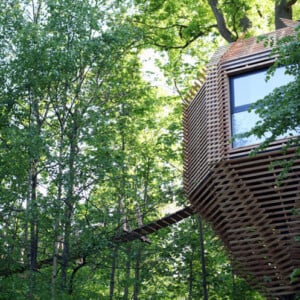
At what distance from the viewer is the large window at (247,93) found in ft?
37.0

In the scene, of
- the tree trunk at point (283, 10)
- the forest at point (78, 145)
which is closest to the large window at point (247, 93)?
the forest at point (78, 145)

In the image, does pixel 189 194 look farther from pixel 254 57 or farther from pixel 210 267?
pixel 210 267

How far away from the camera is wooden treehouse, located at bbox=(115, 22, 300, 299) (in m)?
11.0

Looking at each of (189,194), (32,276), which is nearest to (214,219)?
(189,194)

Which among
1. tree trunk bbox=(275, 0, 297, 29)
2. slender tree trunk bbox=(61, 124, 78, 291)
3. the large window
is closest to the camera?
the large window

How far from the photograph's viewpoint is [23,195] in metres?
12.6

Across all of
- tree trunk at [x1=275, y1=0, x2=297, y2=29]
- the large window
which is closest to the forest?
tree trunk at [x1=275, y1=0, x2=297, y2=29]

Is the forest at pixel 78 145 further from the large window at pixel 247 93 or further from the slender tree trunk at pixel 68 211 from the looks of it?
the large window at pixel 247 93

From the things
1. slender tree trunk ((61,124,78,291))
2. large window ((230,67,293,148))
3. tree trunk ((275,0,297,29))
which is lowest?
slender tree trunk ((61,124,78,291))

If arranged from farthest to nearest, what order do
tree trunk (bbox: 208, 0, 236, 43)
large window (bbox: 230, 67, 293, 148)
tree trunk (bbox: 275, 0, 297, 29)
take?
tree trunk (bbox: 208, 0, 236, 43)
tree trunk (bbox: 275, 0, 297, 29)
large window (bbox: 230, 67, 293, 148)

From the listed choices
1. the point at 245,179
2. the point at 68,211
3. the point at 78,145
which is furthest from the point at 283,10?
the point at 68,211

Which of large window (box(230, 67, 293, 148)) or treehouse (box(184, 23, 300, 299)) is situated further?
large window (box(230, 67, 293, 148))

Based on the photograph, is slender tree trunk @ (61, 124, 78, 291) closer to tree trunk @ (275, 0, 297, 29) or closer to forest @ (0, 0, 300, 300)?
forest @ (0, 0, 300, 300)

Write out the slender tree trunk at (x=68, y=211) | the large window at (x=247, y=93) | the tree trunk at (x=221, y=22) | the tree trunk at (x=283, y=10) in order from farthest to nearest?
the tree trunk at (x=221, y=22) < the tree trunk at (x=283, y=10) < the slender tree trunk at (x=68, y=211) < the large window at (x=247, y=93)
